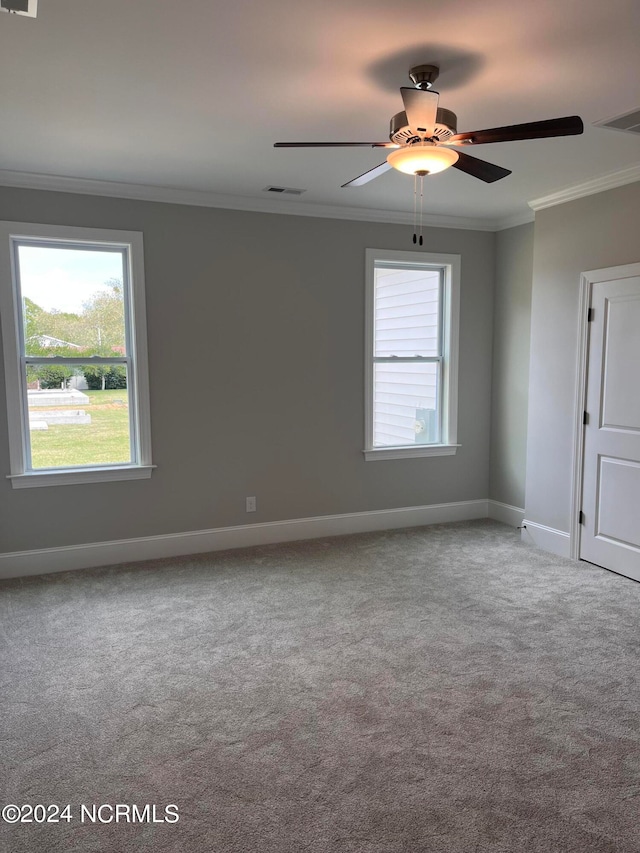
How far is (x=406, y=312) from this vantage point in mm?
5309

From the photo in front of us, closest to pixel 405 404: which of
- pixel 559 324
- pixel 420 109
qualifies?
pixel 559 324

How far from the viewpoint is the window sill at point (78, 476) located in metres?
4.12

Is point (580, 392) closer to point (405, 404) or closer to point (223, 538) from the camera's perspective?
point (405, 404)

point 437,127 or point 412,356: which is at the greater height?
point 437,127

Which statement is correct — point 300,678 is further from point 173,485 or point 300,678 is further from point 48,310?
point 48,310

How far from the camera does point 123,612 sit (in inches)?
140

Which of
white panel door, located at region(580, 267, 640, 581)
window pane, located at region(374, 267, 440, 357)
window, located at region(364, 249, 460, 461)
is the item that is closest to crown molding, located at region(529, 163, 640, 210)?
white panel door, located at region(580, 267, 640, 581)

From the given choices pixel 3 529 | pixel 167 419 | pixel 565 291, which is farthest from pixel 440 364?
pixel 3 529

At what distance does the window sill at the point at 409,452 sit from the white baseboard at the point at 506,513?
2.18 ft

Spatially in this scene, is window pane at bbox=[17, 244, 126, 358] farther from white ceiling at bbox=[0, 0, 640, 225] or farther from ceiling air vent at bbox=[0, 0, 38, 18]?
ceiling air vent at bbox=[0, 0, 38, 18]

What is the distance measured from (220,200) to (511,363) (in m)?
2.87

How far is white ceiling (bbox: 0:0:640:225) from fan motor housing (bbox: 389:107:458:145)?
0.76 feet

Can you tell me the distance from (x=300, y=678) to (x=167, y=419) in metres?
2.36

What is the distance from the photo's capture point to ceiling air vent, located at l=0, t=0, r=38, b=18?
195cm
